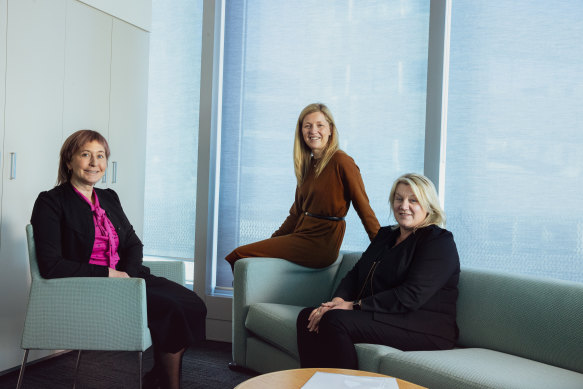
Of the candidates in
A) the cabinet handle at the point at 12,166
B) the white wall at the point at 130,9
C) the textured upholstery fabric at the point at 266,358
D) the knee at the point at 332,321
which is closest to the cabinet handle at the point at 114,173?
the cabinet handle at the point at 12,166

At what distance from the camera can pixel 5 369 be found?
9.61 feet

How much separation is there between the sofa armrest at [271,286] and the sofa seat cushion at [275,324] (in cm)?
8

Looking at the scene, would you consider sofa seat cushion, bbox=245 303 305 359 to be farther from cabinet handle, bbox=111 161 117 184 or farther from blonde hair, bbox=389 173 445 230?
cabinet handle, bbox=111 161 117 184

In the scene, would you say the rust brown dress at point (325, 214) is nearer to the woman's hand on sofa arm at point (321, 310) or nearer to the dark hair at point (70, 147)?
the woman's hand on sofa arm at point (321, 310)

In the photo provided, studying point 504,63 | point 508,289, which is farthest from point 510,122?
point 508,289

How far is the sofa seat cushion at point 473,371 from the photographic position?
6.05ft

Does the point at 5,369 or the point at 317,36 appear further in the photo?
the point at 317,36

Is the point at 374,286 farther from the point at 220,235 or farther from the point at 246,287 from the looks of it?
the point at 220,235

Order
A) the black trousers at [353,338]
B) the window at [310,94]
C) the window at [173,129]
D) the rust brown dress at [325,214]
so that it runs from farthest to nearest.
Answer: the window at [173,129]
the window at [310,94]
the rust brown dress at [325,214]
the black trousers at [353,338]

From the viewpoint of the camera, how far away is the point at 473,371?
6.34 feet

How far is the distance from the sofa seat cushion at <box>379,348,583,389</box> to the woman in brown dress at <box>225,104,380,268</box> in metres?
0.91

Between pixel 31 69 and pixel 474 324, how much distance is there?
2647 mm

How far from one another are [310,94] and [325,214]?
41.2 inches

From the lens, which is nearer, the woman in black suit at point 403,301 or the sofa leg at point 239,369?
the woman in black suit at point 403,301
